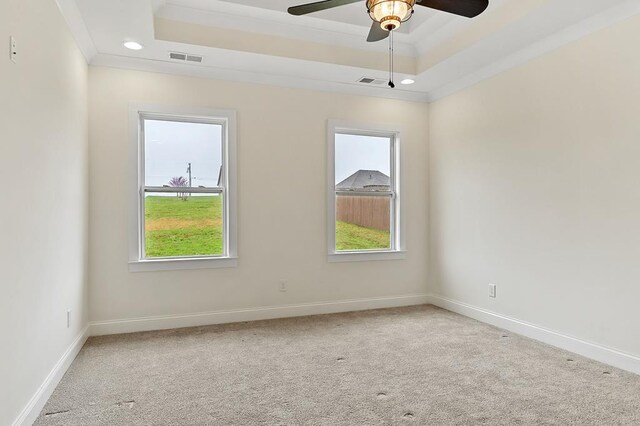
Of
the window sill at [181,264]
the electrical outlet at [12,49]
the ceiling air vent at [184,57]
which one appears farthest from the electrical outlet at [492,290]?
the electrical outlet at [12,49]

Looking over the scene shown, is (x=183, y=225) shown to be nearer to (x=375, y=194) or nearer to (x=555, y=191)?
(x=375, y=194)

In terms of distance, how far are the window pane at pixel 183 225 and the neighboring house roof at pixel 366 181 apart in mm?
1539

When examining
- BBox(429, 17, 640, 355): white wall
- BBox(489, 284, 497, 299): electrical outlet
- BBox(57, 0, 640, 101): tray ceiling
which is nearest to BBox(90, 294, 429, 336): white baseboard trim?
BBox(429, 17, 640, 355): white wall

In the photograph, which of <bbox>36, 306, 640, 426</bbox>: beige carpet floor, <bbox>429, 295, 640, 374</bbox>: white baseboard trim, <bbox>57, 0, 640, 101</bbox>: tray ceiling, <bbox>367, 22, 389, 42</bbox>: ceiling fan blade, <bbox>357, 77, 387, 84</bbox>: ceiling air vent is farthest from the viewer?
<bbox>357, 77, 387, 84</bbox>: ceiling air vent

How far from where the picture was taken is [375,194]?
499 cm

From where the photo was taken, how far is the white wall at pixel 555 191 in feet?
9.70

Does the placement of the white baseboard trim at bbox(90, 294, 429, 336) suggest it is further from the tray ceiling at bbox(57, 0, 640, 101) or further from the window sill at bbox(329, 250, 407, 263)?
the tray ceiling at bbox(57, 0, 640, 101)

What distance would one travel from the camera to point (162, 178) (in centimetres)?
413

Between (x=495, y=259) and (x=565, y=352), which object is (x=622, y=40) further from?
(x=565, y=352)

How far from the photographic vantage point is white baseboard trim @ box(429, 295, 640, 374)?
2.93 m

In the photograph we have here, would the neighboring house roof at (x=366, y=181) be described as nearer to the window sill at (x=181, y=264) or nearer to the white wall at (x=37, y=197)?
the window sill at (x=181, y=264)

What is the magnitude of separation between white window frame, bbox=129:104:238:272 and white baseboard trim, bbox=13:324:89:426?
0.94 metres

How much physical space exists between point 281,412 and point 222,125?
9.98 feet

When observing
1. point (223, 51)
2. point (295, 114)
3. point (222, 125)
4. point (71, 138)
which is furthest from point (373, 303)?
point (71, 138)
